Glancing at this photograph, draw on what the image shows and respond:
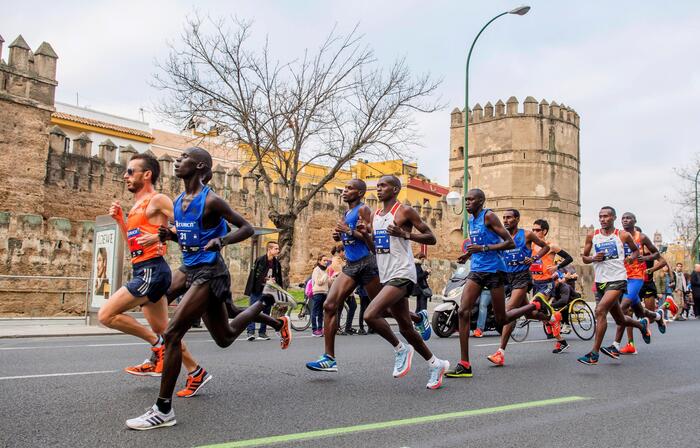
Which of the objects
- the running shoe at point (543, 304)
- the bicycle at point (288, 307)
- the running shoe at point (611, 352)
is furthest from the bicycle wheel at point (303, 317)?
the running shoe at point (611, 352)

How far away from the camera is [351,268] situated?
7328 mm

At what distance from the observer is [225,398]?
5.63m

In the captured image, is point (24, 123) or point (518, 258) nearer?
point (518, 258)


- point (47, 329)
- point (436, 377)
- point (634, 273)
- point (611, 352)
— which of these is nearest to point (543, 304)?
point (634, 273)

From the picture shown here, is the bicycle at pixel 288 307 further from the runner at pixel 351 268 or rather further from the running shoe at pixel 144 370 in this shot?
the running shoe at pixel 144 370

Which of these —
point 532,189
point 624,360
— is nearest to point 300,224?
point 624,360

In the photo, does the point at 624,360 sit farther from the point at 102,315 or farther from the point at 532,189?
the point at 532,189

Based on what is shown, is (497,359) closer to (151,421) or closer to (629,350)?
(629,350)

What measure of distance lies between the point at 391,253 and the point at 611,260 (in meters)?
3.82

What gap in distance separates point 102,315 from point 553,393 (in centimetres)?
421

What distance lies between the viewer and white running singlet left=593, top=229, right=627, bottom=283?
877 cm

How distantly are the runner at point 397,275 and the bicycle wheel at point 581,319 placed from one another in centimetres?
673

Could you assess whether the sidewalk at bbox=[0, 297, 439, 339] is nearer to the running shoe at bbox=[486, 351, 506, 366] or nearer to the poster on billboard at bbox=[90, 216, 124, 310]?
the poster on billboard at bbox=[90, 216, 124, 310]

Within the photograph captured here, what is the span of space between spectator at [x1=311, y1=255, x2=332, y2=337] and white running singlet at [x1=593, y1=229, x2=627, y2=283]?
20.2 feet
